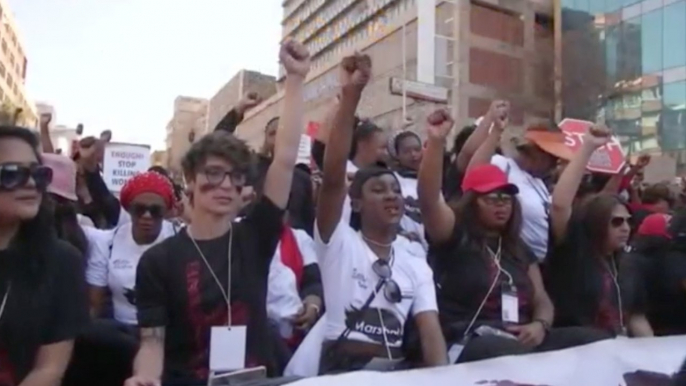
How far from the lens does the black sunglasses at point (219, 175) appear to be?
118 inches

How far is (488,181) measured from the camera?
4062mm

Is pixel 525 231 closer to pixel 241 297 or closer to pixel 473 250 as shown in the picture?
pixel 473 250

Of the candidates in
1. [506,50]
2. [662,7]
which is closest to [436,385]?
[662,7]

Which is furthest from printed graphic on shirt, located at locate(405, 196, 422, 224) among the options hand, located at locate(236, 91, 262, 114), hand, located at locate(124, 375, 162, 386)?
hand, located at locate(124, 375, 162, 386)

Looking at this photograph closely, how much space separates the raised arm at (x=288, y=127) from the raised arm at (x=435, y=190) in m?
0.82

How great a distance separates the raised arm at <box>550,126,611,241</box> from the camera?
14.7 ft

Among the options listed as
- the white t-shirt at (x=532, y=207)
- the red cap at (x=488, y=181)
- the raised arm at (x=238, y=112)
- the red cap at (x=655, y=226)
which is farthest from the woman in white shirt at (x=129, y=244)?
the red cap at (x=655, y=226)

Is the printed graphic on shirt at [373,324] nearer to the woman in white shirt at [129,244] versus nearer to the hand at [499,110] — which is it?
the woman in white shirt at [129,244]

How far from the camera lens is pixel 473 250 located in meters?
3.93

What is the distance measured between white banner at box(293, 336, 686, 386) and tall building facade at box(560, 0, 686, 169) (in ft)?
87.0

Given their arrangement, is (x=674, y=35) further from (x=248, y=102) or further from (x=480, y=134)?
(x=248, y=102)

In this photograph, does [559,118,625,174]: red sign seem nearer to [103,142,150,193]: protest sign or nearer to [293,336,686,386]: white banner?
[293,336,686,386]: white banner

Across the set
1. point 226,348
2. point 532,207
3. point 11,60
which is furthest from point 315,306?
point 11,60

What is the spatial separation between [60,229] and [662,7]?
30352mm
